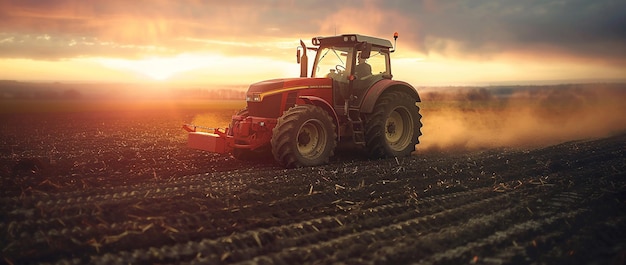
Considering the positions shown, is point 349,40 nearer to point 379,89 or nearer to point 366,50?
point 366,50

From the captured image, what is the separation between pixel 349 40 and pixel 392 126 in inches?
85.6

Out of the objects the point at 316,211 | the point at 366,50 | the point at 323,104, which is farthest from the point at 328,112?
the point at 316,211

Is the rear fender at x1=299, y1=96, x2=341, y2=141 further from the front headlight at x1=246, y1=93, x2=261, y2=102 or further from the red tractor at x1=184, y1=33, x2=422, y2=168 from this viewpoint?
the front headlight at x1=246, y1=93, x2=261, y2=102

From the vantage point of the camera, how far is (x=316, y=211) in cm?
581

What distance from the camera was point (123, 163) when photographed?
9.51 m

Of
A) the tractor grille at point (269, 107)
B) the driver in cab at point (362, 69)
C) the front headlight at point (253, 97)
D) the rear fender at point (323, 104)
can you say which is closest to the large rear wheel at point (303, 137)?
the rear fender at point (323, 104)

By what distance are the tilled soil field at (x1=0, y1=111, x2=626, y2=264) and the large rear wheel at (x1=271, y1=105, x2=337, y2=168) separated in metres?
0.35

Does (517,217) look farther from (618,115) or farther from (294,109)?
(618,115)

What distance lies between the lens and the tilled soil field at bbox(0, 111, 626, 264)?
4.47 m

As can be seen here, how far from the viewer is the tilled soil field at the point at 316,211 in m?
4.47

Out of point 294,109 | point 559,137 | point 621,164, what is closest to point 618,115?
point 559,137

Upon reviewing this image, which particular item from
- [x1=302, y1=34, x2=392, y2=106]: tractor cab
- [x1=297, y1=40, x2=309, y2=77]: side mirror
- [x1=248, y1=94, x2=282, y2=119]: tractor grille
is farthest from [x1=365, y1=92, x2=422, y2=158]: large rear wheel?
[x1=248, y1=94, x2=282, y2=119]: tractor grille

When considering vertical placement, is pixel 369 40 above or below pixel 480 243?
above

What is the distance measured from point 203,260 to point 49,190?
3.70 metres
